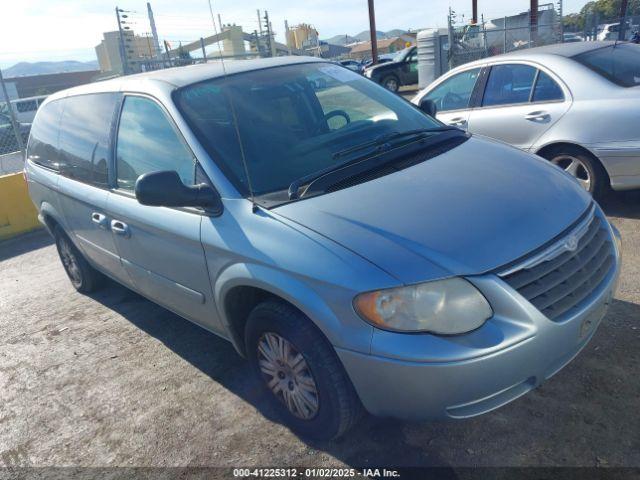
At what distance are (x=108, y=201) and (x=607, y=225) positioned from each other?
302 centimetres

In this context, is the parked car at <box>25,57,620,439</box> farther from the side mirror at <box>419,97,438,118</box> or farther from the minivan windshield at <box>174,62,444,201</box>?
the side mirror at <box>419,97,438,118</box>

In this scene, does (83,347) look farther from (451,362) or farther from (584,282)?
(584,282)

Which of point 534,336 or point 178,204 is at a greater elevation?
point 178,204

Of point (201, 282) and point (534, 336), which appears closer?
point (534, 336)

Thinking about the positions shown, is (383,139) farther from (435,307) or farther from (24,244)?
(24,244)

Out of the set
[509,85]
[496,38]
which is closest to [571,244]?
[509,85]

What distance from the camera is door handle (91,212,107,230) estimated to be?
3664mm

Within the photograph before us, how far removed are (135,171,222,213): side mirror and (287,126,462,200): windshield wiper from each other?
15.9 inches

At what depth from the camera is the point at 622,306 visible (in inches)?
138

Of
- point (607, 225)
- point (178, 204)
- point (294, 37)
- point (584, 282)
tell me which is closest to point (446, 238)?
point (584, 282)

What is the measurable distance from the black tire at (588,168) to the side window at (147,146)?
3.51m

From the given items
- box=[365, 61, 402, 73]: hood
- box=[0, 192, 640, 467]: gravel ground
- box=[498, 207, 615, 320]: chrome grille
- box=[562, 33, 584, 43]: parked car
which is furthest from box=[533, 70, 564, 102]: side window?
box=[365, 61, 402, 73]: hood

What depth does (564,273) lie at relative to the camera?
7.59 feet

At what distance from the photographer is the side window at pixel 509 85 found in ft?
17.3
